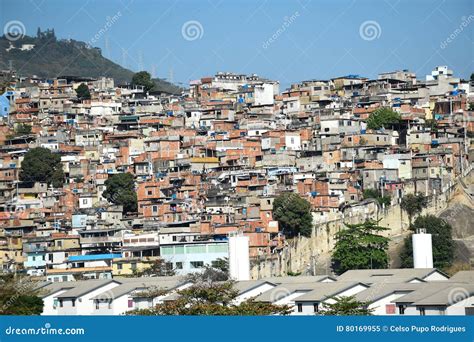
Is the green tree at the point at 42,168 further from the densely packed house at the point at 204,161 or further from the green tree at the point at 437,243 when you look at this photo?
the green tree at the point at 437,243

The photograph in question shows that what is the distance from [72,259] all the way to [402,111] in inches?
363

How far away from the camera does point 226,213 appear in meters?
19.4

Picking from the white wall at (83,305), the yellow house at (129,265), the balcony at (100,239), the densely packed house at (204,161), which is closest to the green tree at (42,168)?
the densely packed house at (204,161)

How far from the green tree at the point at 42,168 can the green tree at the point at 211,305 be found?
10.6m

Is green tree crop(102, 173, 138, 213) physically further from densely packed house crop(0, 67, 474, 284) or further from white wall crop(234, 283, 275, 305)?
white wall crop(234, 283, 275, 305)

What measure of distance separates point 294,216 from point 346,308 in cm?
742

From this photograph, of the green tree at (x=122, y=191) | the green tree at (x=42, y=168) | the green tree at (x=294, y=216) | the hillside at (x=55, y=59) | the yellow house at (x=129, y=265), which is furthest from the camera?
the hillside at (x=55, y=59)

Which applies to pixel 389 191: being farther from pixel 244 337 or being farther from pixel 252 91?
pixel 244 337

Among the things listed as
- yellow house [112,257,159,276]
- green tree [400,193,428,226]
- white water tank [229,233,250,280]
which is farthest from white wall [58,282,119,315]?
green tree [400,193,428,226]

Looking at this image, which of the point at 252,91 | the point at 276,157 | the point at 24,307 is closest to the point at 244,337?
the point at 24,307

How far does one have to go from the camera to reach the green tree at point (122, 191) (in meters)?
21.0

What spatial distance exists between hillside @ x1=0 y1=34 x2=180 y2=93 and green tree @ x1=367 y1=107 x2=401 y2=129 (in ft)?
48.0

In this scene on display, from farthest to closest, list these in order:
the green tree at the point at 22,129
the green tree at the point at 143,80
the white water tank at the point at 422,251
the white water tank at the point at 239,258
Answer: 1. the green tree at the point at 143,80
2. the green tree at the point at 22,129
3. the white water tank at the point at 422,251
4. the white water tank at the point at 239,258

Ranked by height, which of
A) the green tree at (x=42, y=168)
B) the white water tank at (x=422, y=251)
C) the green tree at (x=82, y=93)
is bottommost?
the white water tank at (x=422, y=251)
